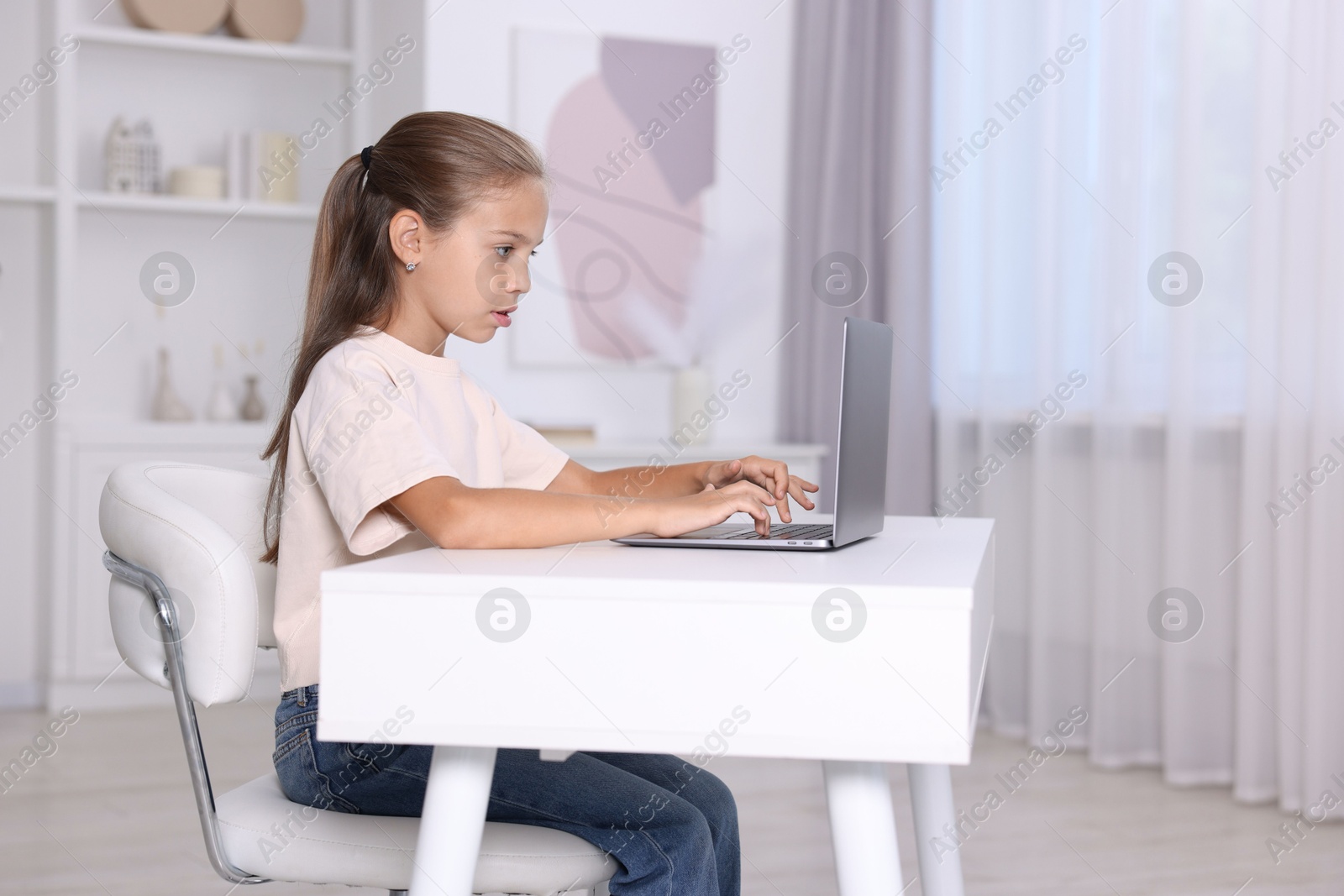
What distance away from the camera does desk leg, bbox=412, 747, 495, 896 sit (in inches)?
35.5

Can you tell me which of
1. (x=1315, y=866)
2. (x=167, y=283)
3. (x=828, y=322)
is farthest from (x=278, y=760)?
(x=167, y=283)

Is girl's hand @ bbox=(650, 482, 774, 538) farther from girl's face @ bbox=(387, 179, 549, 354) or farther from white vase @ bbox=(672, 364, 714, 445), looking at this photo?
white vase @ bbox=(672, 364, 714, 445)

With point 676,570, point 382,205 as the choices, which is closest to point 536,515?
point 676,570

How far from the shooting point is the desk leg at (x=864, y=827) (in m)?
Result: 0.90

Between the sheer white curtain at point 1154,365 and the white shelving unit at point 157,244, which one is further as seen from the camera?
the white shelving unit at point 157,244

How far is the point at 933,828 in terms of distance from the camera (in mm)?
1302

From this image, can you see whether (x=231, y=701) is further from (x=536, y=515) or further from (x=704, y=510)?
(x=704, y=510)

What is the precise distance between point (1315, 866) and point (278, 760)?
1.74 m

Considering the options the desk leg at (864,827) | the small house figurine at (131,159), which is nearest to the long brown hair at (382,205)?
the desk leg at (864,827)

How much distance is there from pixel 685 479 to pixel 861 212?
210 centimetres

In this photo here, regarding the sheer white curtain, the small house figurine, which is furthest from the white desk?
the small house figurine

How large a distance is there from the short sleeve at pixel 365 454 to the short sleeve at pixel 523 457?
0.37 m

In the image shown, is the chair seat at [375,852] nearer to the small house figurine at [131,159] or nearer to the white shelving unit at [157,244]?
the white shelving unit at [157,244]

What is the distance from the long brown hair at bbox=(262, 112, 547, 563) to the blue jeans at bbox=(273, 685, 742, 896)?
25 centimetres
